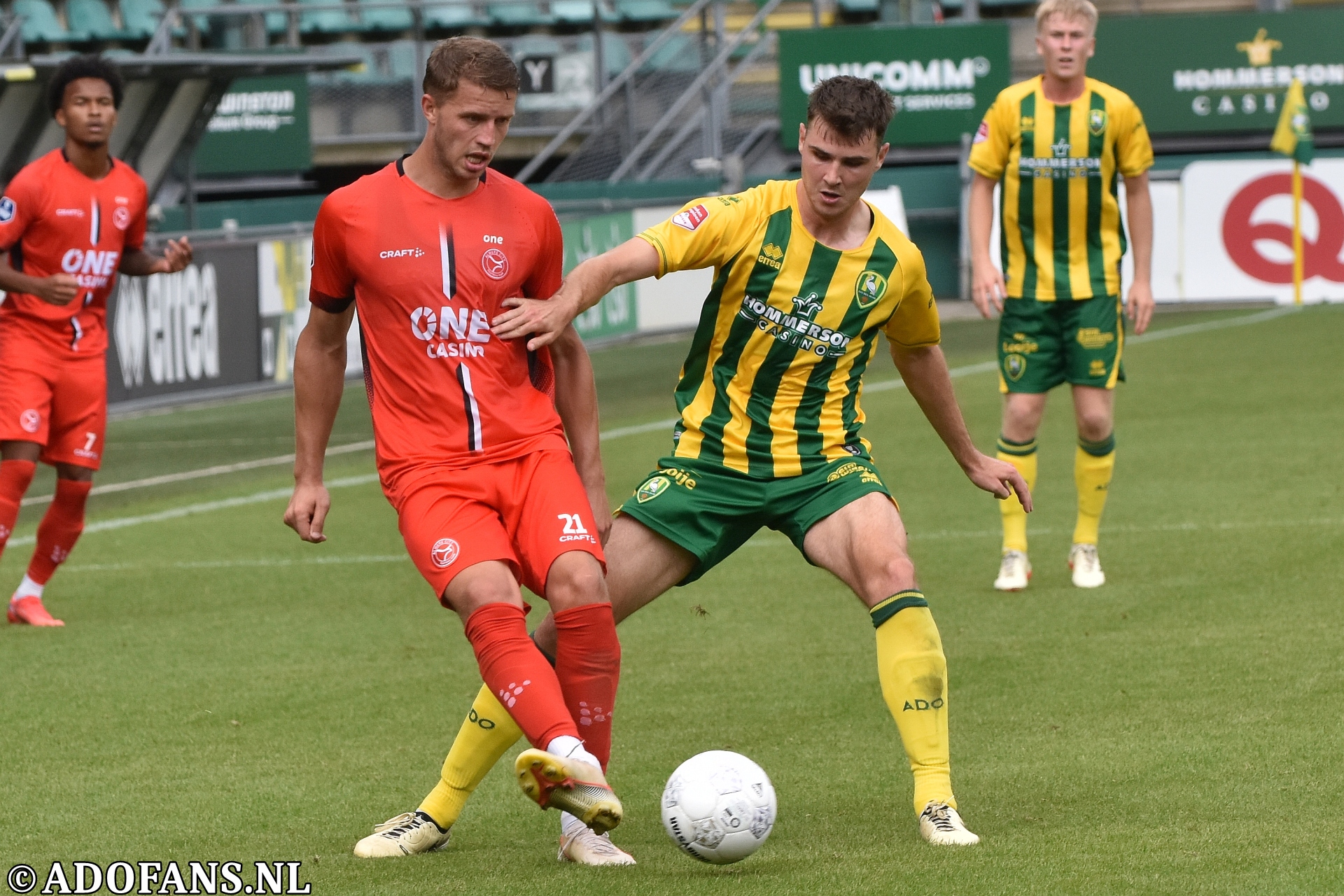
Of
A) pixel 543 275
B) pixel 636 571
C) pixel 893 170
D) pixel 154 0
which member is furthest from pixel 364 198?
pixel 154 0

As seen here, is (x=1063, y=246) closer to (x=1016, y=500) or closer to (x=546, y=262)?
(x=1016, y=500)

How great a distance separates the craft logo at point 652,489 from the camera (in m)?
5.09

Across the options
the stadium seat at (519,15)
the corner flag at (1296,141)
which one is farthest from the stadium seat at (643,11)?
the corner flag at (1296,141)

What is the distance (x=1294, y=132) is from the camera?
20078mm

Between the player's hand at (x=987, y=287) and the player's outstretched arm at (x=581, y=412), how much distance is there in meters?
3.27

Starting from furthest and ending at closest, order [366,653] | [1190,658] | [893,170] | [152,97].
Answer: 1. [893,170]
2. [152,97]
3. [366,653]
4. [1190,658]

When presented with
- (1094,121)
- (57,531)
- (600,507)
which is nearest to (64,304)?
(57,531)

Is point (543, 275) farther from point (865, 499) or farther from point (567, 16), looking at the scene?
point (567, 16)

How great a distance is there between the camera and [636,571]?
498 centimetres

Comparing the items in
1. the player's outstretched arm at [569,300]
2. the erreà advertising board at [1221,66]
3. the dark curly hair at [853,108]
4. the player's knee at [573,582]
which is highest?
the dark curly hair at [853,108]

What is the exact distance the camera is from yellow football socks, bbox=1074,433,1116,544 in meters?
8.17

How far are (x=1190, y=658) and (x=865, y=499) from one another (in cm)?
216

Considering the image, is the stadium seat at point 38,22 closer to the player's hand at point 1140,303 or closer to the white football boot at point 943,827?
the player's hand at point 1140,303

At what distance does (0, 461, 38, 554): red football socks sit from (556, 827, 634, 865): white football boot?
4.10 metres
